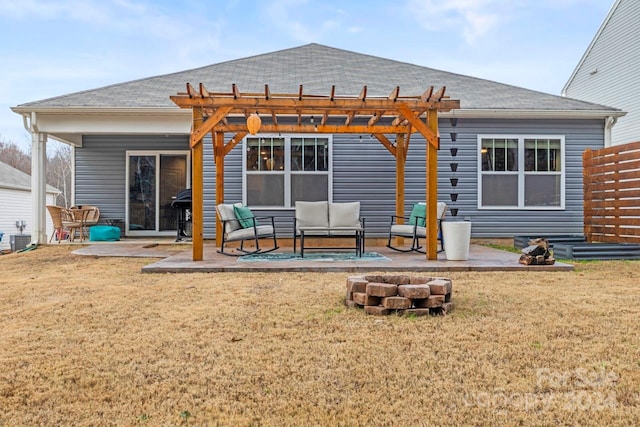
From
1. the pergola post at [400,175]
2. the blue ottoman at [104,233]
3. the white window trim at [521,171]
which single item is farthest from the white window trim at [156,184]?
the white window trim at [521,171]

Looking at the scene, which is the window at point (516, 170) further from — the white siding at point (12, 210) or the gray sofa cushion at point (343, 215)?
the white siding at point (12, 210)

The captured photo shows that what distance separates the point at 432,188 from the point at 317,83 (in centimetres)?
473

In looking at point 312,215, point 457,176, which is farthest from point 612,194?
point 312,215

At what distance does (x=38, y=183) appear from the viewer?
875cm

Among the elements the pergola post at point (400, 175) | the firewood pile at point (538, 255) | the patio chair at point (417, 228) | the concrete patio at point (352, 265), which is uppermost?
the pergola post at point (400, 175)

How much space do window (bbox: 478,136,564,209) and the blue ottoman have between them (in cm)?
763

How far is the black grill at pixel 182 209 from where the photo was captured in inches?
389

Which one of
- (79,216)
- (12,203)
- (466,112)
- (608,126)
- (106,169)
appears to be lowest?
(79,216)

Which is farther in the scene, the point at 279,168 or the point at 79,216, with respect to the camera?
the point at 79,216

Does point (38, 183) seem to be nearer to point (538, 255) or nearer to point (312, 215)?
point (312, 215)

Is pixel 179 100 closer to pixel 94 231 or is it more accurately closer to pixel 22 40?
pixel 94 231

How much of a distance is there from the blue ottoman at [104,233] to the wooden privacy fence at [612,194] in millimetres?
9510

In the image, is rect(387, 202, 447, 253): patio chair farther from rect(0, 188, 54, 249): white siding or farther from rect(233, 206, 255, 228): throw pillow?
rect(0, 188, 54, 249): white siding

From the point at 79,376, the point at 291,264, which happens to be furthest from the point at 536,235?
the point at 79,376
